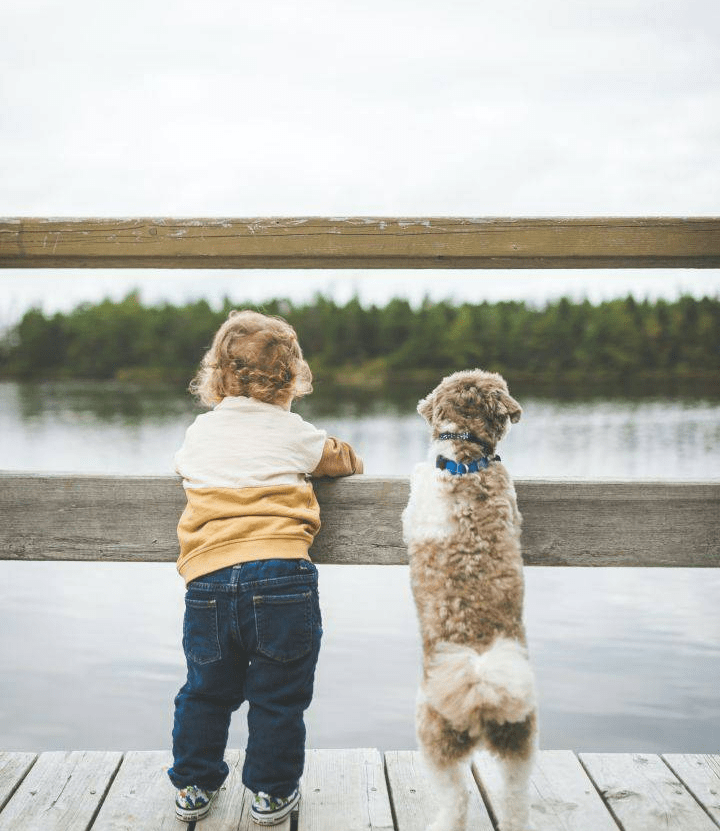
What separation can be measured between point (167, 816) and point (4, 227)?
5.99 feet

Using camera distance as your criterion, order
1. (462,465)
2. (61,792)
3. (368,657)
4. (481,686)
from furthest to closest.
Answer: (368,657) < (61,792) < (462,465) < (481,686)

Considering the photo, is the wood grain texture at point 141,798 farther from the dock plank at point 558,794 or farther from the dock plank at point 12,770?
the dock plank at point 558,794

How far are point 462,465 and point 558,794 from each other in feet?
3.89

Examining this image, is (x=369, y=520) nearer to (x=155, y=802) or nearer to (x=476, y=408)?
(x=476, y=408)

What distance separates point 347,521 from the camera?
249 cm

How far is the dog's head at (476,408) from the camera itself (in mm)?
2266

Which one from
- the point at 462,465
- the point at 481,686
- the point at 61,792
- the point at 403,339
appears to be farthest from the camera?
the point at 403,339

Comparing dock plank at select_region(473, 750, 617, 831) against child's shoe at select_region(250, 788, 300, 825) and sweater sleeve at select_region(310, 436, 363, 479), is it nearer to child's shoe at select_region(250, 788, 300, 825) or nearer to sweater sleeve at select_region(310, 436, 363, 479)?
child's shoe at select_region(250, 788, 300, 825)

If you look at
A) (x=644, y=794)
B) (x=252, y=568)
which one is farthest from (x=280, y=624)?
(x=644, y=794)

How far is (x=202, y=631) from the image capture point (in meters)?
2.32

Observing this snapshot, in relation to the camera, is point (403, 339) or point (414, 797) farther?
point (403, 339)

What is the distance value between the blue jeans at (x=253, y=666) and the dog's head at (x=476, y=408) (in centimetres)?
60
